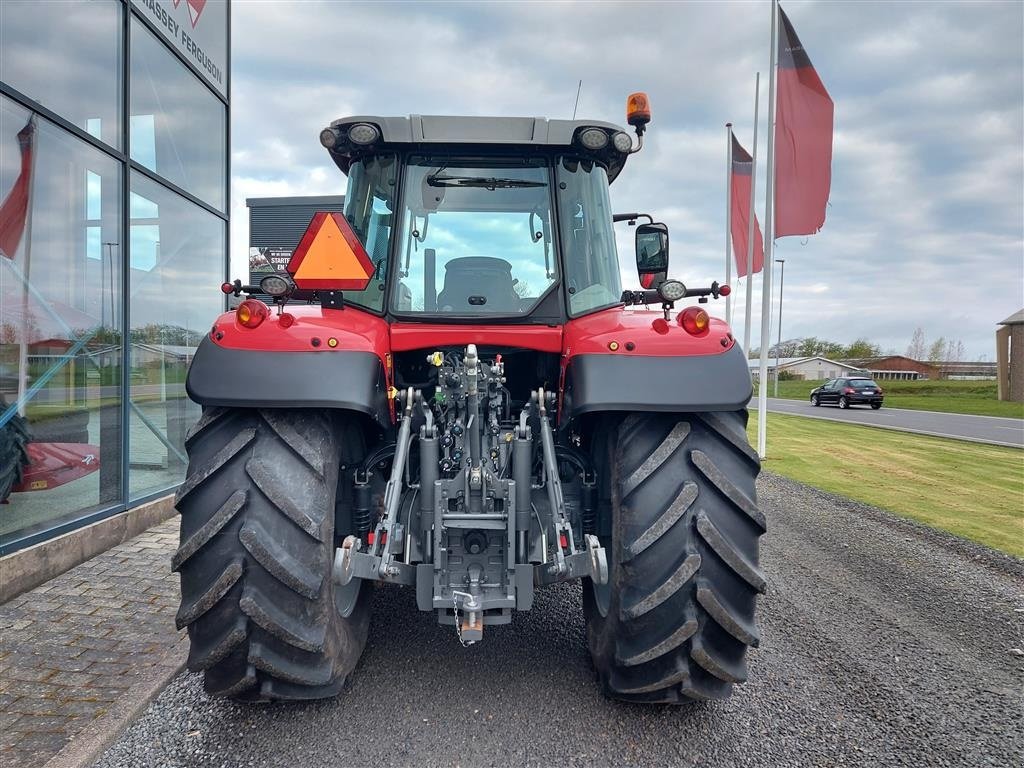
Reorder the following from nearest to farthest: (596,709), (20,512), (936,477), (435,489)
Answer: (435,489) → (596,709) → (20,512) → (936,477)

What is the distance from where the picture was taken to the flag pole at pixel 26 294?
4.39 metres

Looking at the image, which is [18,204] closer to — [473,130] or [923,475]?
[473,130]

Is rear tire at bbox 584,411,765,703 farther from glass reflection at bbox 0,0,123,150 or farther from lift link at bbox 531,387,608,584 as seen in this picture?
glass reflection at bbox 0,0,123,150

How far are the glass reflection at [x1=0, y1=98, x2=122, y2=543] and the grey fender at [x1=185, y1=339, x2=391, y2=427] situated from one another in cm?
286

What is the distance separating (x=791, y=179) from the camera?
372 inches

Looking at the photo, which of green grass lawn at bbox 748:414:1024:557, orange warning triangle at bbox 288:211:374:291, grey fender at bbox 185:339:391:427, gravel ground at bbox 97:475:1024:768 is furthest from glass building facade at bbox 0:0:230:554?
green grass lawn at bbox 748:414:1024:557

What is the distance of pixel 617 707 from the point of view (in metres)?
2.65

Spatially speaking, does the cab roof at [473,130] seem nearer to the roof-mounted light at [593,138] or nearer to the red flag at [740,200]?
the roof-mounted light at [593,138]

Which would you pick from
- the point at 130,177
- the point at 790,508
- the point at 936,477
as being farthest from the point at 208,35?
the point at 936,477

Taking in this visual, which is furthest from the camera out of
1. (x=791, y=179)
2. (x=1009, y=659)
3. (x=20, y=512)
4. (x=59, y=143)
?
(x=791, y=179)

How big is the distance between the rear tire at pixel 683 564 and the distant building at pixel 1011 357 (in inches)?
1574

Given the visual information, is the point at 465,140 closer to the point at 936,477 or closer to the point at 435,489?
the point at 435,489

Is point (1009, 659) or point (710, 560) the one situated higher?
point (710, 560)

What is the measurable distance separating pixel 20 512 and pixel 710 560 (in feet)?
14.9
